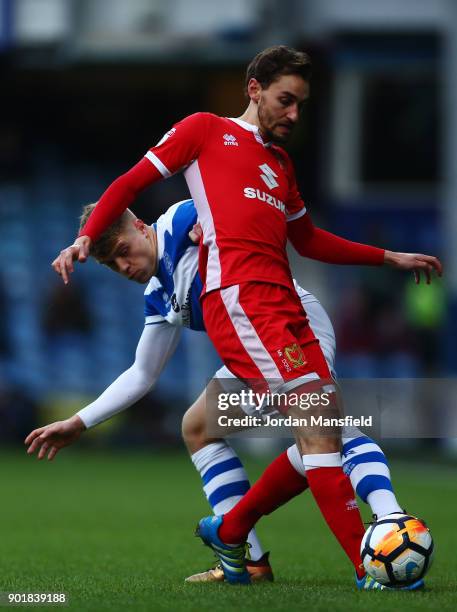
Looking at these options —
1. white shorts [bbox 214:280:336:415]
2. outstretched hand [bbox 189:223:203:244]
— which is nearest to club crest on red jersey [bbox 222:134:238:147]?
outstretched hand [bbox 189:223:203:244]

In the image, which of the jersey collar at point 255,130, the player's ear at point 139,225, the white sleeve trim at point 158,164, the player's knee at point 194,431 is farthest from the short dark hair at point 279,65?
the player's knee at point 194,431

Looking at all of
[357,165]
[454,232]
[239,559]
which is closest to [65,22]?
[357,165]

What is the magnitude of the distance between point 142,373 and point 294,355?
3.32 ft

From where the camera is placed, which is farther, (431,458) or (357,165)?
(357,165)

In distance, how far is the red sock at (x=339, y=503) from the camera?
527 centimetres

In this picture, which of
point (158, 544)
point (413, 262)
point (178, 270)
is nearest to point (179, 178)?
point (158, 544)

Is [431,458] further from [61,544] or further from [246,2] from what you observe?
[61,544]

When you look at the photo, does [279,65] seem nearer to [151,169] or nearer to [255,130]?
[255,130]

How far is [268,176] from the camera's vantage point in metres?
5.62

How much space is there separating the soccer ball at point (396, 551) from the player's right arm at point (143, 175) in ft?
4.99

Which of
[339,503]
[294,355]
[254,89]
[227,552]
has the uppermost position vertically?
[254,89]

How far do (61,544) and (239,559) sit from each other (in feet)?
7.47

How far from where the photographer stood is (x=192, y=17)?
64.8 ft

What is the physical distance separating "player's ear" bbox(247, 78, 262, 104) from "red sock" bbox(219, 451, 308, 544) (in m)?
1.48
